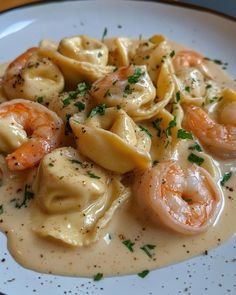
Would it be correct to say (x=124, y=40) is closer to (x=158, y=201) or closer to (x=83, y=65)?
(x=83, y=65)

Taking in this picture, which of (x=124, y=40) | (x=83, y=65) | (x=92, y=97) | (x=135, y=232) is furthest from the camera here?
(x=124, y=40)

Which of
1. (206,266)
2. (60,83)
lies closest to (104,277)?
(206,266)

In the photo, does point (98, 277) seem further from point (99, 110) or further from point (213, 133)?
point (213, 133)

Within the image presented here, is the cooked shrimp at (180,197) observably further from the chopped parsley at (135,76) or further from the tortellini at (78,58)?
the tortellini at (78,58)

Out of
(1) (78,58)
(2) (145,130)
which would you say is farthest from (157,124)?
(1) (78,58)

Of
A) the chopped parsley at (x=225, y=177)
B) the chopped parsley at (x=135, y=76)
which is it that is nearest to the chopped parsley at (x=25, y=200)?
the chopped parsley at (x=135, y=76)

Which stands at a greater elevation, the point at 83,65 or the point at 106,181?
the point at 83,65
